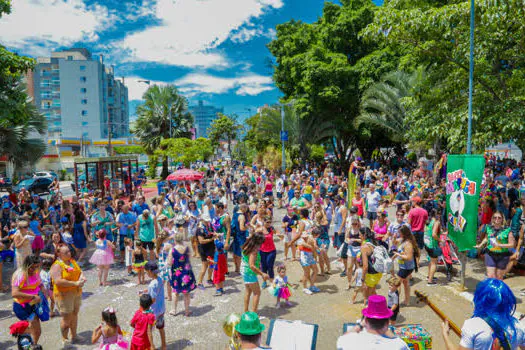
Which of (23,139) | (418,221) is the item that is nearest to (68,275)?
(418,221)

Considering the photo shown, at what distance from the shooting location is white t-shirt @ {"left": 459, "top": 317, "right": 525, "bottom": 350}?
258cm

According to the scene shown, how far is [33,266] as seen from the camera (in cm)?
498

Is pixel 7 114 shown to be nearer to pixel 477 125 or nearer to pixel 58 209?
pixel 58 209

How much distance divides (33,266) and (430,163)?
2101cm

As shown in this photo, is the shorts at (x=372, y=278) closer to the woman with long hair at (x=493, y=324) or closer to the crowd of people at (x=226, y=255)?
the crowd of people at (x=226, y=255)

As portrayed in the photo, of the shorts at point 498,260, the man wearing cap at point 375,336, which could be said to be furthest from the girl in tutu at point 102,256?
the shorts at point 498,260

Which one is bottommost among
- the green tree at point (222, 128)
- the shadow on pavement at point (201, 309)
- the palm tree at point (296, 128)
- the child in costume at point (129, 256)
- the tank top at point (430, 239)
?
the shadow on pavement at point (201, 309)

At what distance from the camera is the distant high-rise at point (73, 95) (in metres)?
69.8

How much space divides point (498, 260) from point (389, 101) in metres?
17.9

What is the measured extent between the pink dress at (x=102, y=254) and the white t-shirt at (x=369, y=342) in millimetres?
6327

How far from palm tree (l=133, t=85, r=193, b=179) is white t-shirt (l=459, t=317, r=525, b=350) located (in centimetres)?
3266

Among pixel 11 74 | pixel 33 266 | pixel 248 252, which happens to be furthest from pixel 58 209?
pixel 248 252

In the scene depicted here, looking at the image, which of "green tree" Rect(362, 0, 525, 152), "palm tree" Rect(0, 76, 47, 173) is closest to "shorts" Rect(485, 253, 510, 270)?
"green tree" Rect(362, 0, 525, 152)

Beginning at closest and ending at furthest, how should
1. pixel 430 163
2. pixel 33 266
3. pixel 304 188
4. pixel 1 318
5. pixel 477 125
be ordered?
1. pixel 33 266
2. pixel 1 318
3. pixel 477 125
4. pixel 304 188
5. pixel 430 163
